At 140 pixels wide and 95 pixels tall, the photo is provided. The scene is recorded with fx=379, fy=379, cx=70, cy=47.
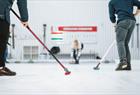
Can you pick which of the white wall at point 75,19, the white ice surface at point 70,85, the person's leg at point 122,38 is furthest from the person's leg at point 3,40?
the white wall at point 75,19

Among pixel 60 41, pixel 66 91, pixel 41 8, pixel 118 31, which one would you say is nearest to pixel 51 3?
pixel 41 8

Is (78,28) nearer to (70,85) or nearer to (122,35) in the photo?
(122,35)

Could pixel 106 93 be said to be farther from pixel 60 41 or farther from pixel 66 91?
pixel 60 41

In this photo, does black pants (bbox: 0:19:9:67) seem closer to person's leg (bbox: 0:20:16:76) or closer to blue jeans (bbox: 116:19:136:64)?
person's leg (bbox: 0:20:16:76)

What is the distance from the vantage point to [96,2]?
40.3 feet

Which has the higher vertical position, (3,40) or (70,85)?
(3,40)

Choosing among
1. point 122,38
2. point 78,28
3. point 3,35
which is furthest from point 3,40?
point 78,28

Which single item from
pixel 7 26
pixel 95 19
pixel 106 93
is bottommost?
pixel 106 93

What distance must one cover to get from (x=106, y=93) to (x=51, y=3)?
35.2 ft

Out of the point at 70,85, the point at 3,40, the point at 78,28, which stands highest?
the point at 78,28

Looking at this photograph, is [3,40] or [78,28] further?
[78,28]

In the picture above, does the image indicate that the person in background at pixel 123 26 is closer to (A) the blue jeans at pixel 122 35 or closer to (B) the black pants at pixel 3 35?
(A) the blue jeans at pixel 122 35

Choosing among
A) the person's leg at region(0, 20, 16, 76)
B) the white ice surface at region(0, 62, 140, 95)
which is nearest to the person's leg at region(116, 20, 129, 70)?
the white ice surface at region(0, 62, 140, 95)

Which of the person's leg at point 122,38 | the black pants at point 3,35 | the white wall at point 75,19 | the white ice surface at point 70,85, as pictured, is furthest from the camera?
the white wall at point 75,19
